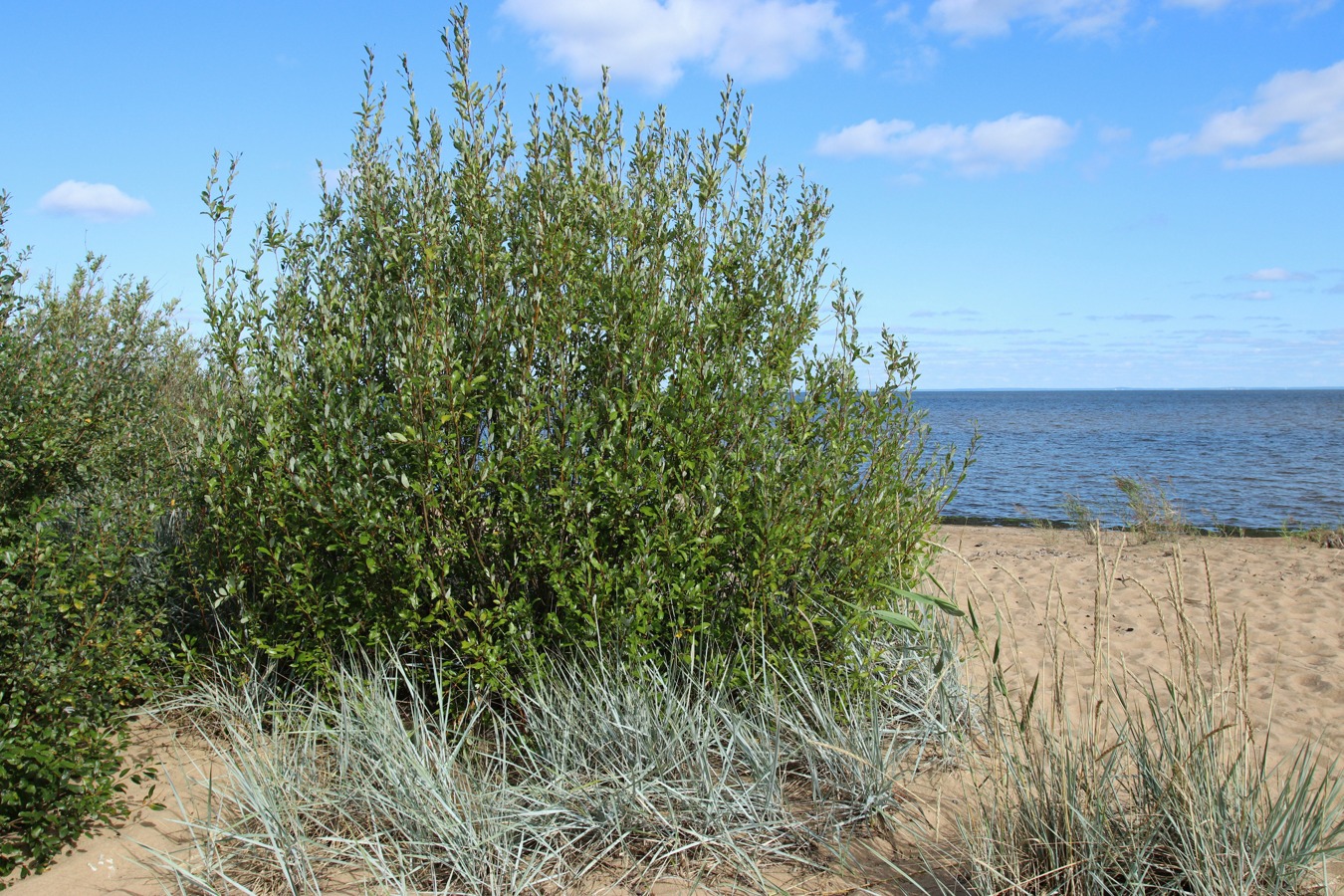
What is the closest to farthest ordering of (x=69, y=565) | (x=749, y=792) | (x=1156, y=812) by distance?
(x=1156, y=812) < (x=749, y=792) < (x=69, y=565)

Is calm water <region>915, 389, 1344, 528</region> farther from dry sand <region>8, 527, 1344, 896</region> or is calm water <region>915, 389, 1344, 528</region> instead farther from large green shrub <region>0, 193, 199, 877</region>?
large green shrub <region>0, 193, 199, 877</region>

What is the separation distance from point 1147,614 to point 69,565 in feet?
28.1

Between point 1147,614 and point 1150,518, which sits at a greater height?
point 1150,518

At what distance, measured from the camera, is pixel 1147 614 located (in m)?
8.35

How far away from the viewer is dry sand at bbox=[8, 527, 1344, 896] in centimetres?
372

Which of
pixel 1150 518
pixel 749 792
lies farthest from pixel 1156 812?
pixel 1150 518

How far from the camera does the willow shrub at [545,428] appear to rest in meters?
4.18

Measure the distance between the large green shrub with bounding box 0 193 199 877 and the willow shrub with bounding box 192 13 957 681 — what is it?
500 millimetres

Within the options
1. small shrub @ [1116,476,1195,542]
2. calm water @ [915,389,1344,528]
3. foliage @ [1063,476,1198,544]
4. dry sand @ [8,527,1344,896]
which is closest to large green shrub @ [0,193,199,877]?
dry sand @ [8,527,1344,896]

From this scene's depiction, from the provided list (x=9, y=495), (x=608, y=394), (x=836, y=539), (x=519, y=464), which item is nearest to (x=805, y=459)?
(x=836, y=539)

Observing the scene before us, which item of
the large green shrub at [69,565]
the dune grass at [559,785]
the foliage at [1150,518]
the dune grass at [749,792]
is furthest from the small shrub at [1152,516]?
the large green shrub at [69,565]

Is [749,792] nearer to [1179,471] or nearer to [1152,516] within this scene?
[1152,516]

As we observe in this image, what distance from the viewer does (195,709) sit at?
16.1ft

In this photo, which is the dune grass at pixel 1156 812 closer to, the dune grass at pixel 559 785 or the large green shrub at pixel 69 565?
the dune grass at pixel 559 785
